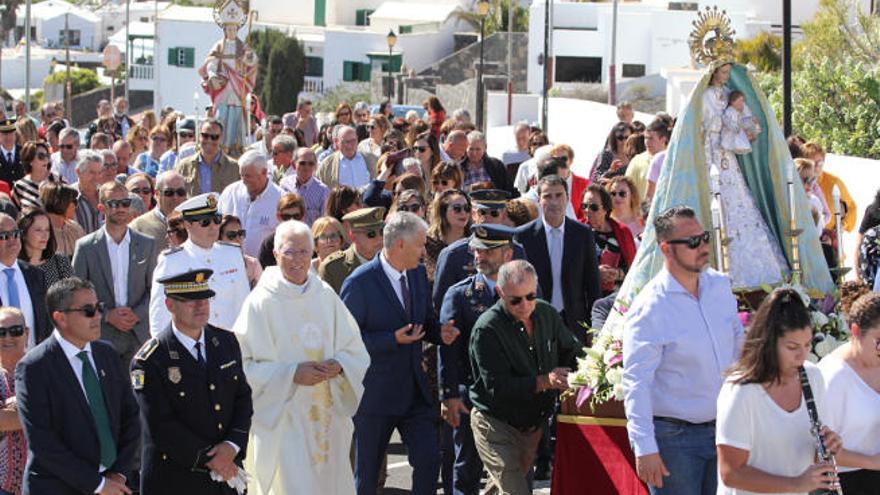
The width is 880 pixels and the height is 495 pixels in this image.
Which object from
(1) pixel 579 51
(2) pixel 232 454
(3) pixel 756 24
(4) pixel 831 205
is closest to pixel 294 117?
(4) pixel 831 205

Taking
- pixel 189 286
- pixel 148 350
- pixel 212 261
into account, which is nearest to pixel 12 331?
pixel 148 350

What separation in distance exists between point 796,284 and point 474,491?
2262 millimetres

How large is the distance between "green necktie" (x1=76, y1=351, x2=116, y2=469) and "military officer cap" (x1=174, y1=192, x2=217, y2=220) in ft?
8.43

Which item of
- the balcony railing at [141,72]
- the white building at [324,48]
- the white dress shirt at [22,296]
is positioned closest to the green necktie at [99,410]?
the white dress shirt at [22,296]

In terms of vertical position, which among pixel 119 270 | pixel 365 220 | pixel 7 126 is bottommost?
pixel 119 270

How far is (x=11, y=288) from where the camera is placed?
33.6 feet

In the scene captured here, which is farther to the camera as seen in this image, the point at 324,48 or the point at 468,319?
the point at 324,48

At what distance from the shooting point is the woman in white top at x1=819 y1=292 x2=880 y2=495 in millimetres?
7547

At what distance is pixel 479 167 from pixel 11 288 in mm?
7031

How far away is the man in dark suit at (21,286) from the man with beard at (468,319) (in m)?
2.41

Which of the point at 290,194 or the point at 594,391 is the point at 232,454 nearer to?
the point at 594,391

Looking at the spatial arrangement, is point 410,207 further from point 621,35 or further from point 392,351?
point 621,35

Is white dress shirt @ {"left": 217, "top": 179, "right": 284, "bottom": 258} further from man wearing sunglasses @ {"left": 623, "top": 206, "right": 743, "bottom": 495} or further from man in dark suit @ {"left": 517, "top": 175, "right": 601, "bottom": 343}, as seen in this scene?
man wearing sunglasses @ {"left": 623, "top": 206, "right": 743, "bottom": 495}

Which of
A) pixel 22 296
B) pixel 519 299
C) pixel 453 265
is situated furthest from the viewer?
pixel 453 265
